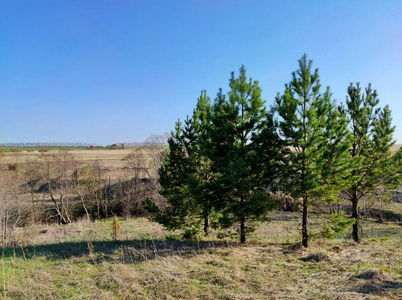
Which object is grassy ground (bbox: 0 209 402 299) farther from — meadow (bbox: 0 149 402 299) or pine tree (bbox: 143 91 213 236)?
pine tree (bbox: 143 91 213 236)

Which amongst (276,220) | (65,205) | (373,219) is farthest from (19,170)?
(373,219)

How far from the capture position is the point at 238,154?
1204 centimetres

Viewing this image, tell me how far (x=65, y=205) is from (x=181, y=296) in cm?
3603

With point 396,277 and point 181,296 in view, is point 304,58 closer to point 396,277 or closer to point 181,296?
point 396,277

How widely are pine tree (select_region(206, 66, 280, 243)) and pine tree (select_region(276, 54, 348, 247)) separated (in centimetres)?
130

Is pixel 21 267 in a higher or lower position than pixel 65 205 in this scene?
higher

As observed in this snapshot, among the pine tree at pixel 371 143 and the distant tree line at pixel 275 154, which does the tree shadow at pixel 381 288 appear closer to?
the distant tree line at pixel 275 154

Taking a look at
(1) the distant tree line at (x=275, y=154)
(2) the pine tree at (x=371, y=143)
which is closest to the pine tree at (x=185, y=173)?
(1) the distant tree line at (x=275, y=154)

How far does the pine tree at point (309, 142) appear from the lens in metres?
11.2

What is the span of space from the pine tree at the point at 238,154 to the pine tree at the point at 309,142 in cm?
130

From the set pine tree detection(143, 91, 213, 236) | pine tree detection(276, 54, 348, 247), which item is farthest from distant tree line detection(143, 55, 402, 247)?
pine tree detection(143, 91, 213, 236)

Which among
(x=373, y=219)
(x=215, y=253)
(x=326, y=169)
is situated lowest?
(x=373, y=219)

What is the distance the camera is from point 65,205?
3609 centimetres

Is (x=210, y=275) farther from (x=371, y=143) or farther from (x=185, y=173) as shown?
(x=371, y=143)
